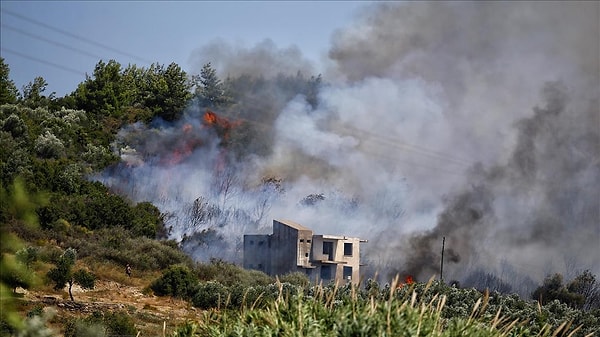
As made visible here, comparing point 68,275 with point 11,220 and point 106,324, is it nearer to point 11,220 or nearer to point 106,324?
point 106,324

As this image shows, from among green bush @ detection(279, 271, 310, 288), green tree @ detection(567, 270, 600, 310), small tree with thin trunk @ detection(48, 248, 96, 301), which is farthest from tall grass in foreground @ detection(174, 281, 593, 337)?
green tree @ detection(567, 270, 600, 310)

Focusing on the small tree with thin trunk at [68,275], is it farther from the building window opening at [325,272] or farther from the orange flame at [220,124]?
the orange flame at [220,124]

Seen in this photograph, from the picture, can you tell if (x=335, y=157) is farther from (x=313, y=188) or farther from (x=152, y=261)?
(x=152, y=261)

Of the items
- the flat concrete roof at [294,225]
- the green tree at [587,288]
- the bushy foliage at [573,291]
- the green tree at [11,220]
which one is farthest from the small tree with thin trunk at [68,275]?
the green tree at [11,220]

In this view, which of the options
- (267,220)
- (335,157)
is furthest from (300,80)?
(267,220)

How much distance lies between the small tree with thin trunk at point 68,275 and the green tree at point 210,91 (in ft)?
87.1

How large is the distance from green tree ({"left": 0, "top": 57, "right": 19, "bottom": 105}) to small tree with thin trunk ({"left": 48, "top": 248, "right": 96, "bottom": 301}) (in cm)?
3441

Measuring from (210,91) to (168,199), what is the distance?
1267cm

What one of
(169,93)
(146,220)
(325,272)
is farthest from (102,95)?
(325,272)

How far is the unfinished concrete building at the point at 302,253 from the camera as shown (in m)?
58.6

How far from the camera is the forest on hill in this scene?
46.5 meters

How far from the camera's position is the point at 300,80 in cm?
7750

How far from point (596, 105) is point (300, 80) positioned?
74.2 feet

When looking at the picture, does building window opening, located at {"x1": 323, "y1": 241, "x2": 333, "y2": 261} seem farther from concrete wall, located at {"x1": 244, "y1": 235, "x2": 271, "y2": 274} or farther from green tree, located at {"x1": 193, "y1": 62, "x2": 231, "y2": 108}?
green tree, located at {"x1": 193, "y1": 62, "x2": 231, "y2": 108}
